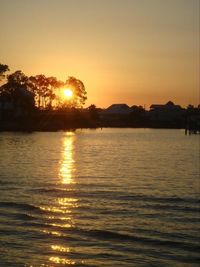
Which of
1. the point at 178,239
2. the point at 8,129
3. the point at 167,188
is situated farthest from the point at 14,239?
the point at 8,129

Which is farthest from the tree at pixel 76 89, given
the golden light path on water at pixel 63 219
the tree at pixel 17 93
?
the golden light path on water at pixel 63 219

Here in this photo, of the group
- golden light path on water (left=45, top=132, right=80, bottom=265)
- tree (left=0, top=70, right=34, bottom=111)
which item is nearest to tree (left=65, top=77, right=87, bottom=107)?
tree (left=0, top=70, right=34, bottom=111)

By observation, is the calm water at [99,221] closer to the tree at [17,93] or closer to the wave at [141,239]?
the wave at [141,239]

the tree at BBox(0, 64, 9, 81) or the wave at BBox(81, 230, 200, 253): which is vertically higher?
the tree at BBox(0, 64, 9, 81)

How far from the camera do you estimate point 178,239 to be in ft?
51.1

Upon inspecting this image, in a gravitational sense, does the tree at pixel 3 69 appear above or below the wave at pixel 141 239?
above

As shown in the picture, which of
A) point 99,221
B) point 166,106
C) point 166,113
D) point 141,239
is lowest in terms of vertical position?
point 141,239

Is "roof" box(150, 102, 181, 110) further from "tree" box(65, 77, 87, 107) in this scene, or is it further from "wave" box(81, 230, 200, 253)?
"wave" box(81, 230, 200, 253)

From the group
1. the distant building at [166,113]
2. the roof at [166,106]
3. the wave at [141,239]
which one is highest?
the roof at [166,106]

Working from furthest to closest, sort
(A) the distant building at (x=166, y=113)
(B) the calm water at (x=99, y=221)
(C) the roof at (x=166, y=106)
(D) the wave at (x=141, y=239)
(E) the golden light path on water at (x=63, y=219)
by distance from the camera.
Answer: (C) the roof at (x=166, y=106) < (A) the distant building at (x=166, y=113) < (D) the wave at (x=141, y=239) < (B) the calm water at (x=99, y=221) < (E) the golden light path on water at (x=63, y=219)

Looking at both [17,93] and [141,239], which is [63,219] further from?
[17,93]

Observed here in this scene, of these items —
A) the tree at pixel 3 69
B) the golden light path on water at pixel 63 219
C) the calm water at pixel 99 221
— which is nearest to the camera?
the golden light path on water at pixel 63 219

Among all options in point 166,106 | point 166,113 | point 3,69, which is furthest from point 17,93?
point 166,106

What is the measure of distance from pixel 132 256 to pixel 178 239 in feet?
7.18
